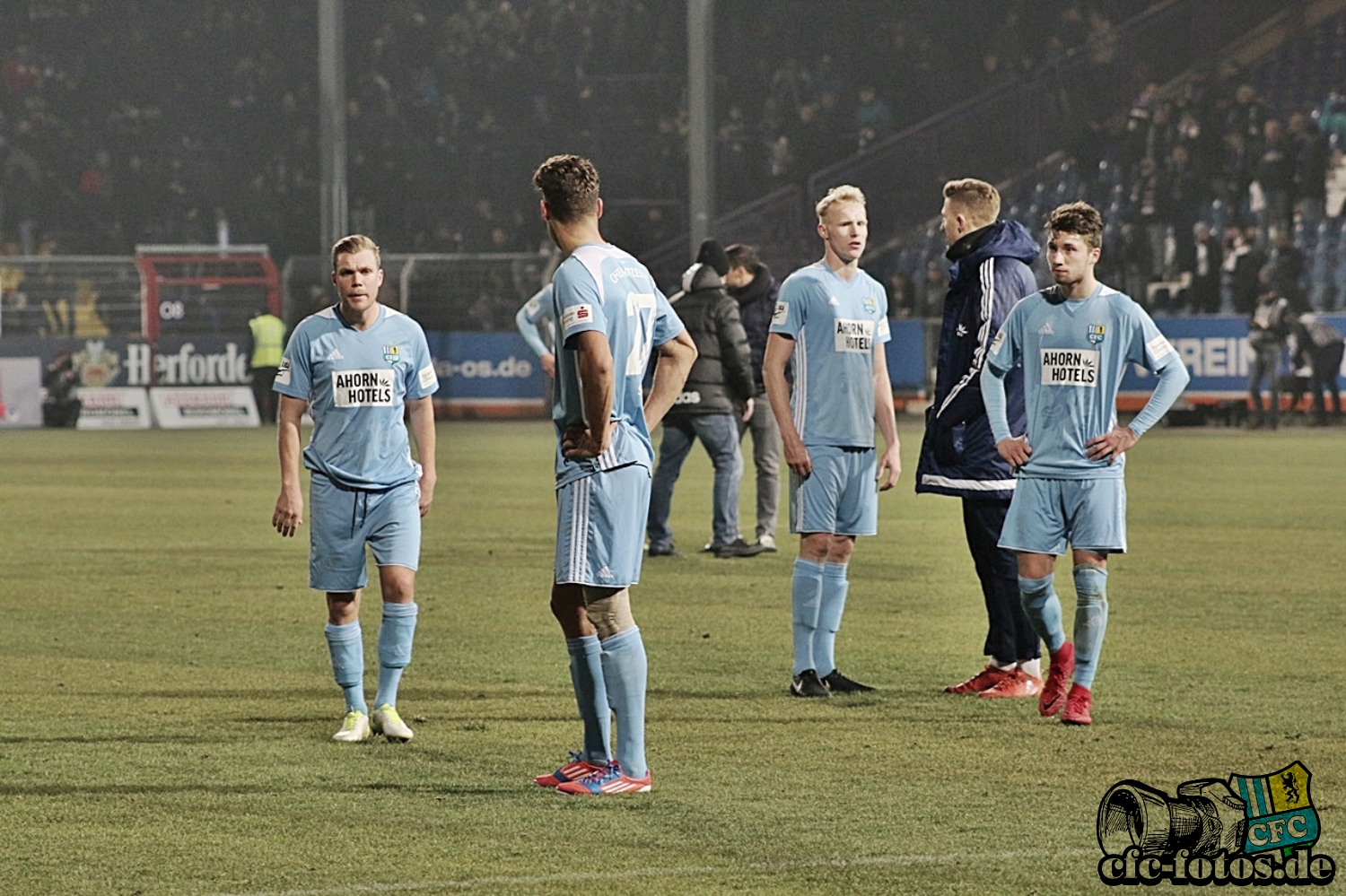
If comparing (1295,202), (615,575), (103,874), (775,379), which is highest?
(1295,202)

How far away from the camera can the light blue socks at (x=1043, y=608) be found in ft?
24.8

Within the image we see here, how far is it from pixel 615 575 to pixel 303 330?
194 cm

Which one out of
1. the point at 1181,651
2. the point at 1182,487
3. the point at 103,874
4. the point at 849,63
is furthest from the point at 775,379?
the point at 849,63

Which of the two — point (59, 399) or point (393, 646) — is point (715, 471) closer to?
point (393, 646)

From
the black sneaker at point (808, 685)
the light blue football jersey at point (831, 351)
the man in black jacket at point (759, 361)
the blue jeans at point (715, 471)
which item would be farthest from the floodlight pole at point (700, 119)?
the black sneaker at point (808, 685)

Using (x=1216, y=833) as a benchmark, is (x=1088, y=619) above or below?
above

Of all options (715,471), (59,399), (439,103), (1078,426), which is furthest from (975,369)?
(439,103)

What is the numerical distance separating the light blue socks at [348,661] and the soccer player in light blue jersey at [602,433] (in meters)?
1.35

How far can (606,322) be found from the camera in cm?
603

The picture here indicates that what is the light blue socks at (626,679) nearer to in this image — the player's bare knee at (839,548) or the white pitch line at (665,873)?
the white pitch line at (665,873)

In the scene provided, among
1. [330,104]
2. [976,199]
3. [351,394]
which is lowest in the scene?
[351,394]

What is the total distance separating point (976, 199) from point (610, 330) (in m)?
2.77

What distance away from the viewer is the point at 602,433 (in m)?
5.93

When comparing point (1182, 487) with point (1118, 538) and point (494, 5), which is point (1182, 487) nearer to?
point (1118, 538)
